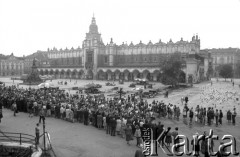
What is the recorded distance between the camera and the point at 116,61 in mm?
80625

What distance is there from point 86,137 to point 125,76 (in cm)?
5776

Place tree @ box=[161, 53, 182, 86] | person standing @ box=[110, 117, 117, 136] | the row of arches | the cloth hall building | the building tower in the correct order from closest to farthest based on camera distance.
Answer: person standing @ box=[110, 117, 117, 136], tree @ box=[161, 53, 182, 86], the row of arches, the cloth hall building, the building tower

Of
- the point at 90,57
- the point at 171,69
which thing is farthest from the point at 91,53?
the point at 171,69

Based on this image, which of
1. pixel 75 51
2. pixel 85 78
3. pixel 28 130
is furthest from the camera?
pixel 75 51

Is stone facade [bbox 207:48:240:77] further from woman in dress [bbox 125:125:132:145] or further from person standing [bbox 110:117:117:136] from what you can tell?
woman in dress [bbox 125:125:132:145]

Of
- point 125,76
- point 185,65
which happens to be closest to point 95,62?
point 125,76

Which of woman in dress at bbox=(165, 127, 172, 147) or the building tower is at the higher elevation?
the building tower

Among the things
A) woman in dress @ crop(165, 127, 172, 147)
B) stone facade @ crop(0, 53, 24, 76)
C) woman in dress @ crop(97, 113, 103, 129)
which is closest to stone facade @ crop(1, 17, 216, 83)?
stone facade @ crop(0, 53, 24, 76)

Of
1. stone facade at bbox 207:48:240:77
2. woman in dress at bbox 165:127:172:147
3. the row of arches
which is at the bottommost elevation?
woman in dress at bbox 165:127:172:147

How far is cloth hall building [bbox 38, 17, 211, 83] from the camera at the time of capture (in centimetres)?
6694

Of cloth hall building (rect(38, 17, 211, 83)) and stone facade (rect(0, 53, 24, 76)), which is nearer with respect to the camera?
cloth hall building (rect(38, 17, 211, 83))

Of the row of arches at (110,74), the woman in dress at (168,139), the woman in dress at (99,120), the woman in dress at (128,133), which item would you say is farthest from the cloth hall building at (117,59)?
the woman in dress at (128,133)

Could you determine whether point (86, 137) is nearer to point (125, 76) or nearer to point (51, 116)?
point (51, 116)

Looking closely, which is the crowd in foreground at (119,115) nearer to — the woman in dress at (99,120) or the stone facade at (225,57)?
the woman in dress at (99,120)
